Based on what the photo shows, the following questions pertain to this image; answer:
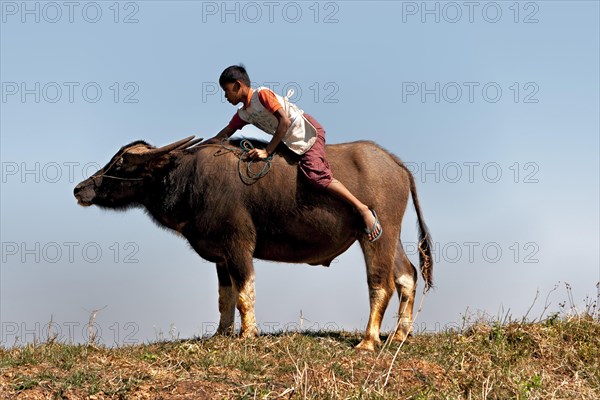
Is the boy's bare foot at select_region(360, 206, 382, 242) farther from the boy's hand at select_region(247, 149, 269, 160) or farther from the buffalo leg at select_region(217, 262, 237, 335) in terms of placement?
the buffalo leg at select_region(217, 262, 237, 335)

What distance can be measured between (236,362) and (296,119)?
104 inches

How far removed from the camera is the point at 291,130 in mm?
8594

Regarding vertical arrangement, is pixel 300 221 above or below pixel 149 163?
below

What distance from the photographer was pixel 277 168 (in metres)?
8.68

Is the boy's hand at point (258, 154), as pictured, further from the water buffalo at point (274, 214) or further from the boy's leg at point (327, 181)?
the boy's leg at point (327, 181)

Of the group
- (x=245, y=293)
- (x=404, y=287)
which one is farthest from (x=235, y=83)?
(x=404, y=287)

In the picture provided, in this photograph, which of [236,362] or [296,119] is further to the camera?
[296,119]

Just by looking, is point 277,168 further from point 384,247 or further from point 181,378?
point 181,378

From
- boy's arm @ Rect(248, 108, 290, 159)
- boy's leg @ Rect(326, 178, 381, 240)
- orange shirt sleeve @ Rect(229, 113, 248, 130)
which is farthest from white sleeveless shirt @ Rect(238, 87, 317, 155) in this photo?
boy's leg @ Rect(326, 178, 381, 240)

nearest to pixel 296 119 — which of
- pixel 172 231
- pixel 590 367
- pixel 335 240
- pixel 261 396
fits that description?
pixel 335 240

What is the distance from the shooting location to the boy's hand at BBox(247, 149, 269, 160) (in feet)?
28.4

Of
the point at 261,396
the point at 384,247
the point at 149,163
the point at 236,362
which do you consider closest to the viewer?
the point at 261,396

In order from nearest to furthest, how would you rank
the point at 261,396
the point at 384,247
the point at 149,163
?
1. the point at 261,396
2. the point at 384,247
3. the point at 149,163

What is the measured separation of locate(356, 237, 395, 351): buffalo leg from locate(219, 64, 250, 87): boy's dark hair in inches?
84.1
